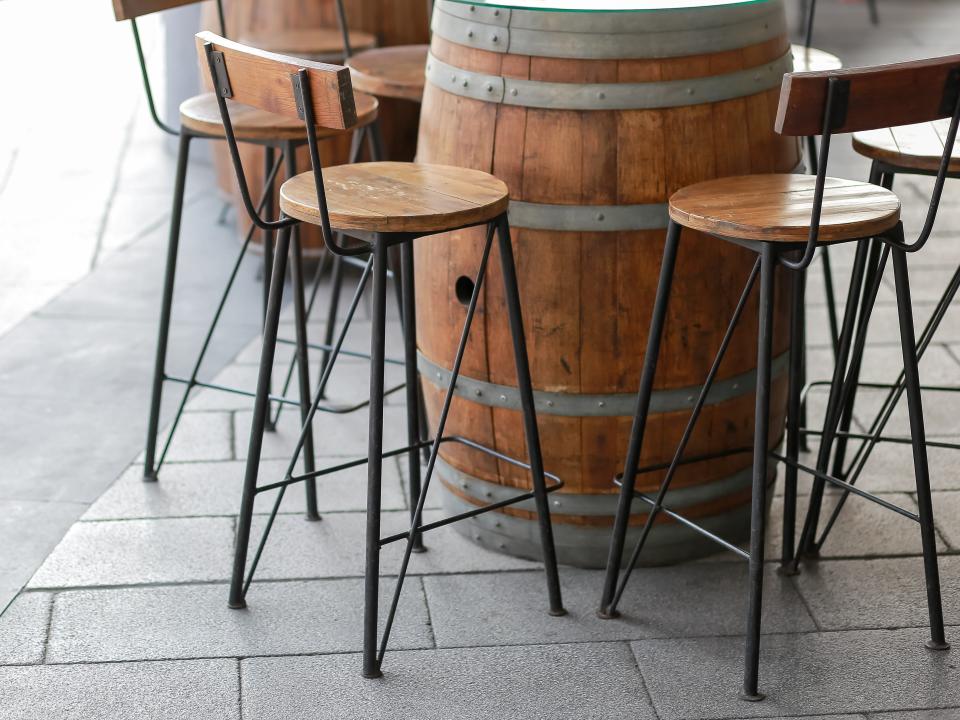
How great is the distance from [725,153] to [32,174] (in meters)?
4.23

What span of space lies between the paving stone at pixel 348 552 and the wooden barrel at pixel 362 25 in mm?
1605

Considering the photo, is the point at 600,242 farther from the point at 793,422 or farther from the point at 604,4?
the point at 793,422

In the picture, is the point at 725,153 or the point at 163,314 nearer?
the point at 725,153

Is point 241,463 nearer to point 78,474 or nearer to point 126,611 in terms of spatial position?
point 78,474

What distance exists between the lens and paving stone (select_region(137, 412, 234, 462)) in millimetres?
3283

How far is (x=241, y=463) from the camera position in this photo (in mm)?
3230

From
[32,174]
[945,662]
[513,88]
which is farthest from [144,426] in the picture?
[32,174]

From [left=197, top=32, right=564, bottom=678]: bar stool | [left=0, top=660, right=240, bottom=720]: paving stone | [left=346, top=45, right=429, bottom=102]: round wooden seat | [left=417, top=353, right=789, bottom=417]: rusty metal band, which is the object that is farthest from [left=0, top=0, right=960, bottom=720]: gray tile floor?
[left=346, top=45, right=429, bottom=102]: round wooden seat

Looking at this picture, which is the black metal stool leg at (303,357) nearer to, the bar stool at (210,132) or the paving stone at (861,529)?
the bar stool at (210,132)

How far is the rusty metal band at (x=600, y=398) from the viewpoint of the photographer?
255cm

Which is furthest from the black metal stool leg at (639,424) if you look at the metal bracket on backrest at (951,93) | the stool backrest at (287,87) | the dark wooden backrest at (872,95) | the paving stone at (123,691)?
the paving stone at (123,691)

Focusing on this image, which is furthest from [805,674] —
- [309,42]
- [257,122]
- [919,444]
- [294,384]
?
[309,42]

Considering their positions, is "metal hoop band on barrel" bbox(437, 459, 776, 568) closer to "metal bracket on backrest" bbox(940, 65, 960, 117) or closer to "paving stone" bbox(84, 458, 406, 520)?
"paving stone" bbox(84, 458, 406, 520)

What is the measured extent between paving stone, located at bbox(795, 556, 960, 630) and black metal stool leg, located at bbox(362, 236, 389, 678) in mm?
886
